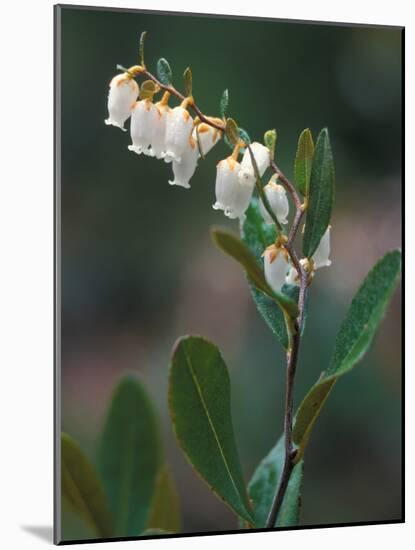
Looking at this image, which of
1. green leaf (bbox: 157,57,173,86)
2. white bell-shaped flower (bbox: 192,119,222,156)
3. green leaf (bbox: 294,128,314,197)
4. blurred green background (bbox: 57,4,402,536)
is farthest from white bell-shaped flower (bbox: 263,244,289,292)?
blurred green background (bbox: 57,4,402,536)

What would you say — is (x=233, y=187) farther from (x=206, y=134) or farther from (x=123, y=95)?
(x=123, y=95)

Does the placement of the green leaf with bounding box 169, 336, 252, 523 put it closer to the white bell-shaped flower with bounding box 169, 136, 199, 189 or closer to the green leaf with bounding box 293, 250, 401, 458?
the green leaf with bounding box 293, 250, 401, 458

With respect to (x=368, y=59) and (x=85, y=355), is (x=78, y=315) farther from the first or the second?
(x=368, y=59)

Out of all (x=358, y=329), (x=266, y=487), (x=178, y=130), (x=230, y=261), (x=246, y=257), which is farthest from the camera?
(x=230, y=261)

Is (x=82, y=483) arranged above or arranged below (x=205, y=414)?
below

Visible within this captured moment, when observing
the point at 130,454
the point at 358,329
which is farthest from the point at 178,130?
the point at 130,454

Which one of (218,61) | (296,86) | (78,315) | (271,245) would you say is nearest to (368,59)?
(296,86)

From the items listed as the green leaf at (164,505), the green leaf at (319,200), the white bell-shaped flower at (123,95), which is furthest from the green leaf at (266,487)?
the white bell-shaped flower at (123,95)

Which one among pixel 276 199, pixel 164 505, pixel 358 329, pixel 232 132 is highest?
pixel 232 132
